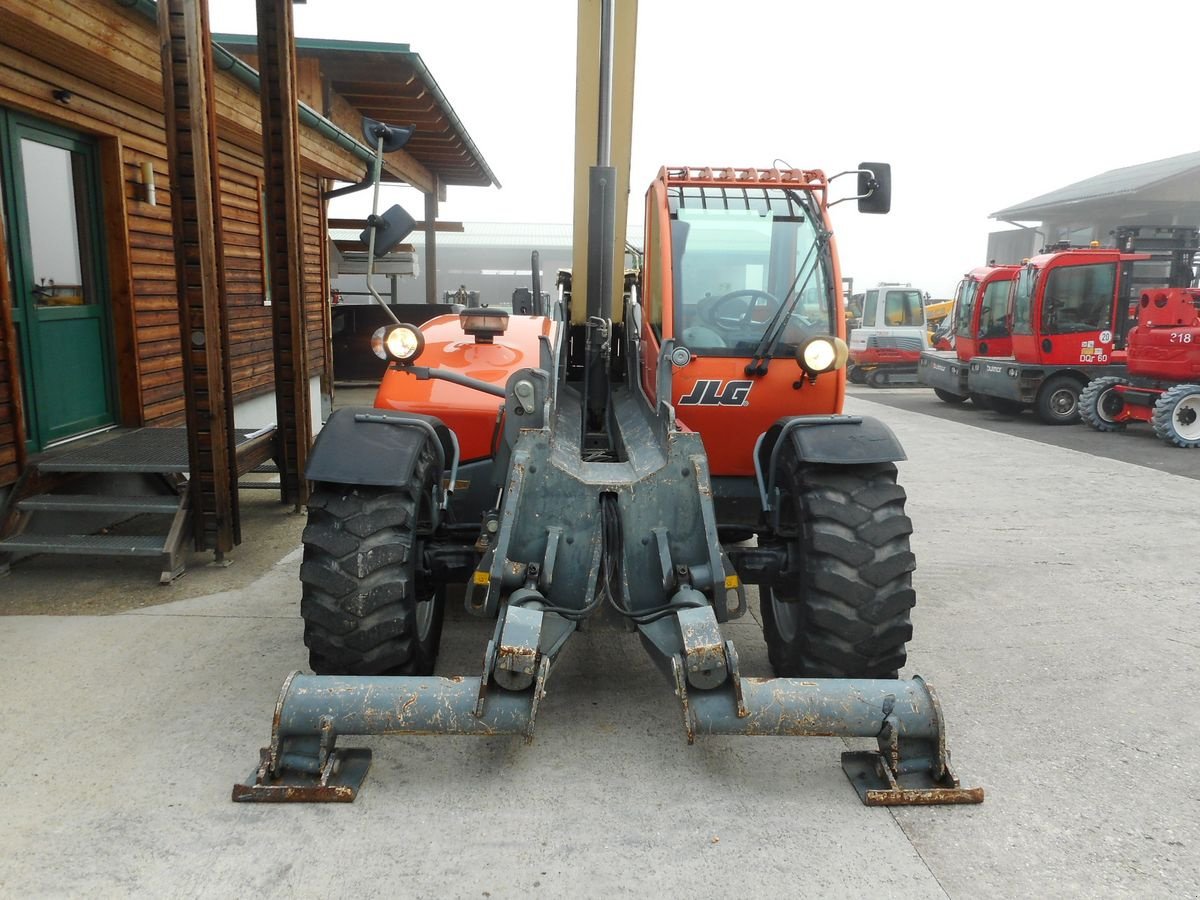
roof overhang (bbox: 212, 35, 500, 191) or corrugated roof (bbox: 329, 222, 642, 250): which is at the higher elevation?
corrugated roof (bbox: 329, 222, 642, 250)

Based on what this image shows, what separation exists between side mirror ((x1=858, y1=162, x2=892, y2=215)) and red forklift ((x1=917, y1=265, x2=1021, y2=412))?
11.5 meters

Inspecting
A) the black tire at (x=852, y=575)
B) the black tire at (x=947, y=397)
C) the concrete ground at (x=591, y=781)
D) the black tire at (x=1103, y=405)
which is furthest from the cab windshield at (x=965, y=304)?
the black tire at (x=852, y=575)

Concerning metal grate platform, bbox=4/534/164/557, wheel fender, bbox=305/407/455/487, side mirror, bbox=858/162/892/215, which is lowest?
metal grate platform, bbox=4/534/164/557

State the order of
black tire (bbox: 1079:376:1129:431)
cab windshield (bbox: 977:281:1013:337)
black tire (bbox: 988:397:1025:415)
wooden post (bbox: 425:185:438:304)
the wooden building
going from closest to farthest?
the wooden building
black tire (bbox: 1079:376:1129:431)
cab windshield (bbox: 977:281:1013:337)
black tire (bbox: 988:397:1025:415)
wooden post (bbox: 425:185:438:304)

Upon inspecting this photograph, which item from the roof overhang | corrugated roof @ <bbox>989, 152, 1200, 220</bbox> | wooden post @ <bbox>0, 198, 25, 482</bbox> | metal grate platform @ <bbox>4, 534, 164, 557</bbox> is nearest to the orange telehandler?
metal grate platform @ <bbox>4, 534, 164, 557</bbox>

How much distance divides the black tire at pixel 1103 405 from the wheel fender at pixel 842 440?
10.9 metres

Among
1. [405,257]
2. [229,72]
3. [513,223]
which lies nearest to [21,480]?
[229,72]

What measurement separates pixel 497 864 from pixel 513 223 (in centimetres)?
5393

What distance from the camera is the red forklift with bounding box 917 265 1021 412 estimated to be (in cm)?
1513

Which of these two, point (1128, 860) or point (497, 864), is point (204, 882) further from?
point (1128, 860)

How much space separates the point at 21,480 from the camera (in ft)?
17.4

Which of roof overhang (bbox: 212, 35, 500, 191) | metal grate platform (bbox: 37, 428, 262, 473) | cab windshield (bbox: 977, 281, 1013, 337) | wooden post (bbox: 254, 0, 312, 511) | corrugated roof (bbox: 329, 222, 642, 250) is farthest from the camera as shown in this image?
corrugated roof (bbox: 329, 222, 642, 250)

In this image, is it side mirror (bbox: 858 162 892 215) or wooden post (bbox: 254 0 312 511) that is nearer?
side mirror (bbox: 858 162 892 215)

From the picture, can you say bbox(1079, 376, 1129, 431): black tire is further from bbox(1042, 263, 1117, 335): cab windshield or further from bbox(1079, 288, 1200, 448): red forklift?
bbox(1042, 263, 1117, 335): cab windshield
